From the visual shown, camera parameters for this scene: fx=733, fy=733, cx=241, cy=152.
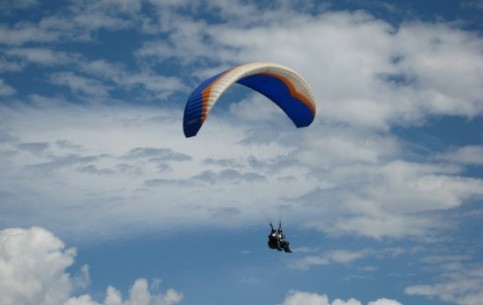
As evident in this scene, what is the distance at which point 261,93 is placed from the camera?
158 feet

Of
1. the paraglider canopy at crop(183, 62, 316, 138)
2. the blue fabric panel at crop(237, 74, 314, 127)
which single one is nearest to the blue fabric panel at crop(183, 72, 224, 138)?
the paraglider canopy at crop(183, 62, 316, 138)

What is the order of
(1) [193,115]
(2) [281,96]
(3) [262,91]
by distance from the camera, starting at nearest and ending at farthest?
(1) [193,115]
(2) [281,96]
(3) [262,91]

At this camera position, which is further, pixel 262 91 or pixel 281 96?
pixel 262 91

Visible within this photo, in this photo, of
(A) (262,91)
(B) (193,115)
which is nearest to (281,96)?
(A) (262,91)

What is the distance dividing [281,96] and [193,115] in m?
11.0

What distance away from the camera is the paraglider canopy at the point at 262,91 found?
1495 inches

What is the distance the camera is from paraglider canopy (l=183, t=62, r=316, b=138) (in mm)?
37969

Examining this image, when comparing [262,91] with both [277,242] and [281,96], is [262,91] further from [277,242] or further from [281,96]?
[277,242]

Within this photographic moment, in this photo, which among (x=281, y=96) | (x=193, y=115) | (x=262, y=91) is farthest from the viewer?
(x=262, y=91)

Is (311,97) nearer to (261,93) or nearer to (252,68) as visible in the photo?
(261,93)

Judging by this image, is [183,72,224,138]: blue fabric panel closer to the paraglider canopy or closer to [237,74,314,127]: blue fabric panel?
the paraglider canopy

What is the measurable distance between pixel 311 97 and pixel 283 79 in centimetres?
285

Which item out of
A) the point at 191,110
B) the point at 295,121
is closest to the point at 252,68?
the point at 191,110

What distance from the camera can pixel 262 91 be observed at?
47.8 metres
